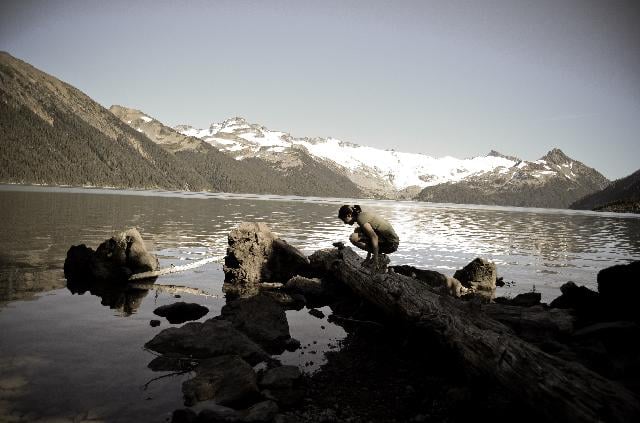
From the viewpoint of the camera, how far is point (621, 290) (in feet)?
35.0

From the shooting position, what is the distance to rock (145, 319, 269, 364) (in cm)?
983

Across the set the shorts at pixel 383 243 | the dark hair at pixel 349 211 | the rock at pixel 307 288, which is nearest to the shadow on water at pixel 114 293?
the rock at pixel 307 288

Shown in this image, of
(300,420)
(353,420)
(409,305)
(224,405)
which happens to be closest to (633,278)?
(409,305)

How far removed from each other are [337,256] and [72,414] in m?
12.1

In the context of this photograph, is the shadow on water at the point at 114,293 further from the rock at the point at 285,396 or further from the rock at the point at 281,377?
the rock at the point at 285,396

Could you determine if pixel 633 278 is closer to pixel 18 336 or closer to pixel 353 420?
pixel 353 420

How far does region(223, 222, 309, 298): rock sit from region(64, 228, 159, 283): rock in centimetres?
395

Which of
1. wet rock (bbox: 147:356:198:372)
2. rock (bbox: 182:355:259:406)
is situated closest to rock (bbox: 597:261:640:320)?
rock (bbox: 182:355:259:406)

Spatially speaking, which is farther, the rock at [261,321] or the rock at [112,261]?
the rock at [112,261]

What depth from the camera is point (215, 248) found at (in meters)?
29.5

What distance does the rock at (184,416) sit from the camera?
666cm

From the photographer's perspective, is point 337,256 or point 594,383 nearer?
point 594,383

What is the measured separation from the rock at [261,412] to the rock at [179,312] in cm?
683

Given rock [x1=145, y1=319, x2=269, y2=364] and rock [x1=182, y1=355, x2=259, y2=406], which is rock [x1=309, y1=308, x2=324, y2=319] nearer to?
rock [x1=145, y1=319, x2=269, y2=364]
